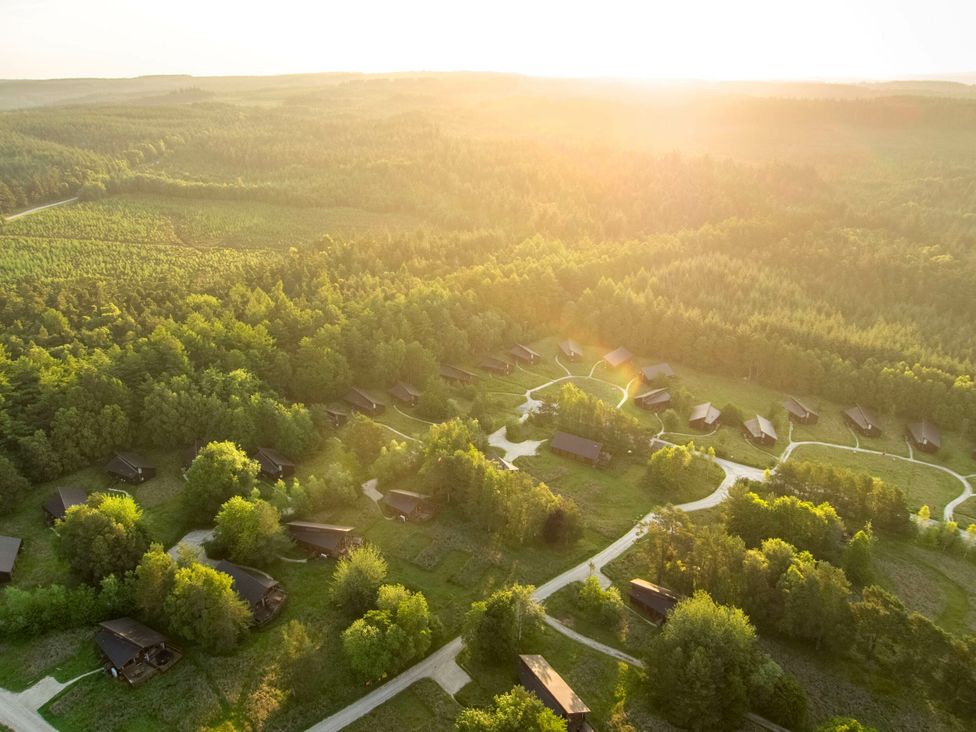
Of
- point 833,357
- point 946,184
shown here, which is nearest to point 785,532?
point 833,357

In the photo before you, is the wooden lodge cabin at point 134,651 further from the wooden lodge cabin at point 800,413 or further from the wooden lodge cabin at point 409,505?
the wooden lodge cabin at point 800,413

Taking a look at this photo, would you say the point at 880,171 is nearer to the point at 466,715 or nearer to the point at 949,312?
the point at 949,312

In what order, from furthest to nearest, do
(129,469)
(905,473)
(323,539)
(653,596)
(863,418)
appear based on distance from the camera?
(863,418) < (905,473) < (129,469) < (323,539) < (653,596)

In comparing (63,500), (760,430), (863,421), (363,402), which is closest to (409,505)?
(363,402)

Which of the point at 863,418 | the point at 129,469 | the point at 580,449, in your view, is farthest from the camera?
the point at 863,418

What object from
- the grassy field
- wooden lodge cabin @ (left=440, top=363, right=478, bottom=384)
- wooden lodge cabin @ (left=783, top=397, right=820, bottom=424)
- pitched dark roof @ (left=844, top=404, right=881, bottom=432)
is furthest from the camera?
wooden lodge cabin @ (left=440, top=363, right=478, bottom=384)

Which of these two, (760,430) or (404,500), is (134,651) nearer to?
(404,500)

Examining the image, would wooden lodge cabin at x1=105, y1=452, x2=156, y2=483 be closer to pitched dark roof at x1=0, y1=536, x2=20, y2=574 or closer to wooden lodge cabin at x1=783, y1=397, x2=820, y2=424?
pitched dark roof at x1=0, y1=536, x2=20, y2=574

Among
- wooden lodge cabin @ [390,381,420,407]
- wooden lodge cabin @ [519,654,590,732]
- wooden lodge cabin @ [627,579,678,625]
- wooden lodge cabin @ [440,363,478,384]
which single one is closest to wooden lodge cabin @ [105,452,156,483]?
wooden lodge cabin @ [390,381,420,407]
